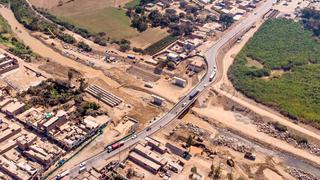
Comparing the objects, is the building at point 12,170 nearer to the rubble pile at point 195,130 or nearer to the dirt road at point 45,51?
the rubble pile at point 195,130

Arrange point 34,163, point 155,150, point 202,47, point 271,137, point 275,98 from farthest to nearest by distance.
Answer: point 202,47 → point 275,98 → point 271,137 → point 155,150 → point 34,163

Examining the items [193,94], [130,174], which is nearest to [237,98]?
[193,94]

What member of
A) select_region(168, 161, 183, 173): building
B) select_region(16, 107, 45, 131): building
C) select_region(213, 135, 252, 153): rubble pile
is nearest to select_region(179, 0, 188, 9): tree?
select_region(213, 135, 252, 153): rubble pile

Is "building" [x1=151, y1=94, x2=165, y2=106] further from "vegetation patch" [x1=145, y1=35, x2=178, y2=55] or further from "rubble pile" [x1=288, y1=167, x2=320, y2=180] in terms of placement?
"rubble pile" [x1=288, y1=167, x2=320, y2=180]

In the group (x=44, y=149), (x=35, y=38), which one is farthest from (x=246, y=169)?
(x=35, y=38)

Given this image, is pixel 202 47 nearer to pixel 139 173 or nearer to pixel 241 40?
pixel 241 40

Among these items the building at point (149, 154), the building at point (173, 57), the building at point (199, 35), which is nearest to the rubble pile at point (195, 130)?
the building at point (149, 154)
